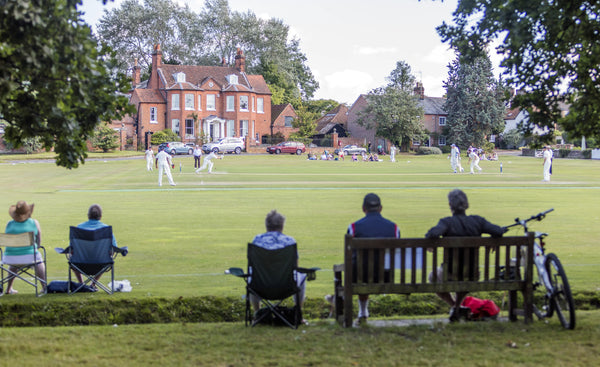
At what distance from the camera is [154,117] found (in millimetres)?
83125

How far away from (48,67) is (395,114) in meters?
80.5

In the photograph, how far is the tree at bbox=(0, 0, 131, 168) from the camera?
5.25m

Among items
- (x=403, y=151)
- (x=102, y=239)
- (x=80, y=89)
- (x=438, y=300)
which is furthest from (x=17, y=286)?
(x=403, y=151)

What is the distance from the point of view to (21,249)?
8.43 meters

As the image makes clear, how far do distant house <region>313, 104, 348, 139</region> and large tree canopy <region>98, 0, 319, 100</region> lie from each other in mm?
7050

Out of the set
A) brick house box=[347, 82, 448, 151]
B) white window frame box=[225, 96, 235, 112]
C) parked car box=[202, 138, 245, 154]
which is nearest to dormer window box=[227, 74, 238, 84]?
white window frame box=[225, 96, 235, 112]

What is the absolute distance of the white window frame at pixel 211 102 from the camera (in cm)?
8481

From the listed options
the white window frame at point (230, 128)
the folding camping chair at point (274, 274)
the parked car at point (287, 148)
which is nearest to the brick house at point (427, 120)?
the white window frame at point (230, 128)

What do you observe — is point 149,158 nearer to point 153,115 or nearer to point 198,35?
point 153,115

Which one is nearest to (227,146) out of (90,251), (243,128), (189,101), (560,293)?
(189,101)

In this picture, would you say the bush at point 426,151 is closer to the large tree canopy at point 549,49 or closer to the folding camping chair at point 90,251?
the large tree canopy at point 549,49

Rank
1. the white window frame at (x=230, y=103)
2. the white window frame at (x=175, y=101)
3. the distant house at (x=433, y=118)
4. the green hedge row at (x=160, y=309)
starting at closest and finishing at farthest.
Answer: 1. the green hedge row at (x=160, y=309)
2. the white window frame at (x=175, y=101)
3. the white window frame at (x=230, y=103)
4. the distant house at (x=433, y=118)

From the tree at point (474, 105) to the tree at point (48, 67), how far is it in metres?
83.9

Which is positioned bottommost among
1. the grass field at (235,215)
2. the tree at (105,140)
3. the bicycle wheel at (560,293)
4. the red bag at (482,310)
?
the grass field at (235,215)
